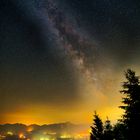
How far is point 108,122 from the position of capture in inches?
939

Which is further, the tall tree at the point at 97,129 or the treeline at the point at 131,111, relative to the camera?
the tall tree at the point at 97,129

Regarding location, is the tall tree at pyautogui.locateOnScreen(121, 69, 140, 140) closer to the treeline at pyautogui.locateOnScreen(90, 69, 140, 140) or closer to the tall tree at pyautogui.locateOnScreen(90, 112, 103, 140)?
the treeline at pyautogui.locateOnScreen(90, 69, 140, 140)

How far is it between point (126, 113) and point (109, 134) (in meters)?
5.46

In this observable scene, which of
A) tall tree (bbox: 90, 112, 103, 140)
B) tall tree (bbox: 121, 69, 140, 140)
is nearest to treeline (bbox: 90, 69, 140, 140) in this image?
tall tree (bbox: 121, 69, 140, 140)

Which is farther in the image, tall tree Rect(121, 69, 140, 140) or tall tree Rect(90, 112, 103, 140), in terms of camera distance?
tall tree Rect(90, 112, 103, 140)

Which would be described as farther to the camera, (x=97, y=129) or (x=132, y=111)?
(x=97, y=129)

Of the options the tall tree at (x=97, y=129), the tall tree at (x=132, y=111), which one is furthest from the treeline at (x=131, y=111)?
the tall tree at (x=97, y=129)

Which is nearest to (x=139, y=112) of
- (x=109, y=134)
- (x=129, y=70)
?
(x=129, y=70)

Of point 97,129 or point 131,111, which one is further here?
point 97,129

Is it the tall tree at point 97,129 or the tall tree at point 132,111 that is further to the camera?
the tall tree at point 97,129

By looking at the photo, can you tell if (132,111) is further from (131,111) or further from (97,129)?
(97,129)

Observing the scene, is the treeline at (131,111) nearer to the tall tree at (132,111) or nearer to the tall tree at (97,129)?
the tall tree at (132,111)

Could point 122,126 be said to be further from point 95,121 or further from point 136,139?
point 95,121

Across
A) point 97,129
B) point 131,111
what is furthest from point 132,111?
point 97,129
